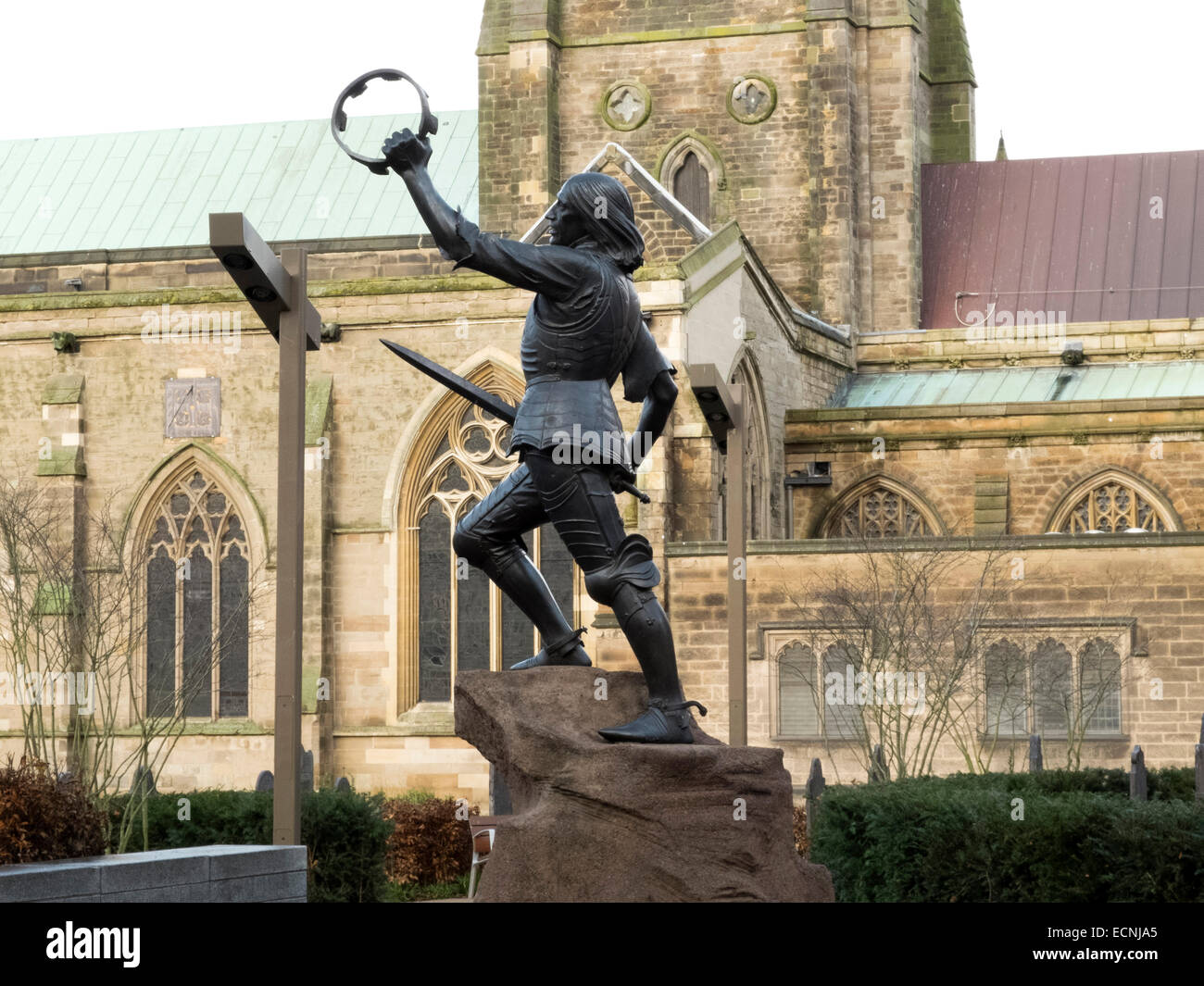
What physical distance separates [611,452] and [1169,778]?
7.78 m

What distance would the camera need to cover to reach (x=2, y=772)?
31.3ft

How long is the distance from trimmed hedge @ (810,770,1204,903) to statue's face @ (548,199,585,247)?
3.92m

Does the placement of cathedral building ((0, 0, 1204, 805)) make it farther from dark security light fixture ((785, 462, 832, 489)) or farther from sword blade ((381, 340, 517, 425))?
sword blade ((381, 340, 517, 425))

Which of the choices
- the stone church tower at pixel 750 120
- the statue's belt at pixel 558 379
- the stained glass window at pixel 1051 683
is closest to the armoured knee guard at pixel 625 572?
the statue's belt at pixel 558 379

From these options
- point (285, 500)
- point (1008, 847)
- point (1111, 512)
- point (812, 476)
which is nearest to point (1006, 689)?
point (1111, 512)

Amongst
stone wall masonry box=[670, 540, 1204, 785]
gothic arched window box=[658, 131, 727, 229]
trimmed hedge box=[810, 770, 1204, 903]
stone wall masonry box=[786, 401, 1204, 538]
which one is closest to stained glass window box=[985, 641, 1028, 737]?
stone wall masonry box=[670, 540, 1204, 785]

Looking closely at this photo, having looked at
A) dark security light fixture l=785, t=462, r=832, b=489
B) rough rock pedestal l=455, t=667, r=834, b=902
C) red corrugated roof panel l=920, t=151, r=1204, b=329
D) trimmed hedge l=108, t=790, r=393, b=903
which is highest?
red corrugated roof panel l=920, t=151, r=1204, b=329

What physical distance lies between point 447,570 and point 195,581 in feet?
11.0

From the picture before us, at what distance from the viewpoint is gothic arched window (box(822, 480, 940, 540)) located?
1164 inches

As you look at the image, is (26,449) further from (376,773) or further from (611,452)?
(611,452)

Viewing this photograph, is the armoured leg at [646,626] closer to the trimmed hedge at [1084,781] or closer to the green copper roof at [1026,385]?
the trimmed hedge at [1084,781]

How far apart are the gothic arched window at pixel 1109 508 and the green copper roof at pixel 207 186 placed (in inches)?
497

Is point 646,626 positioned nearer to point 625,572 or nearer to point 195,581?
point 625,572
